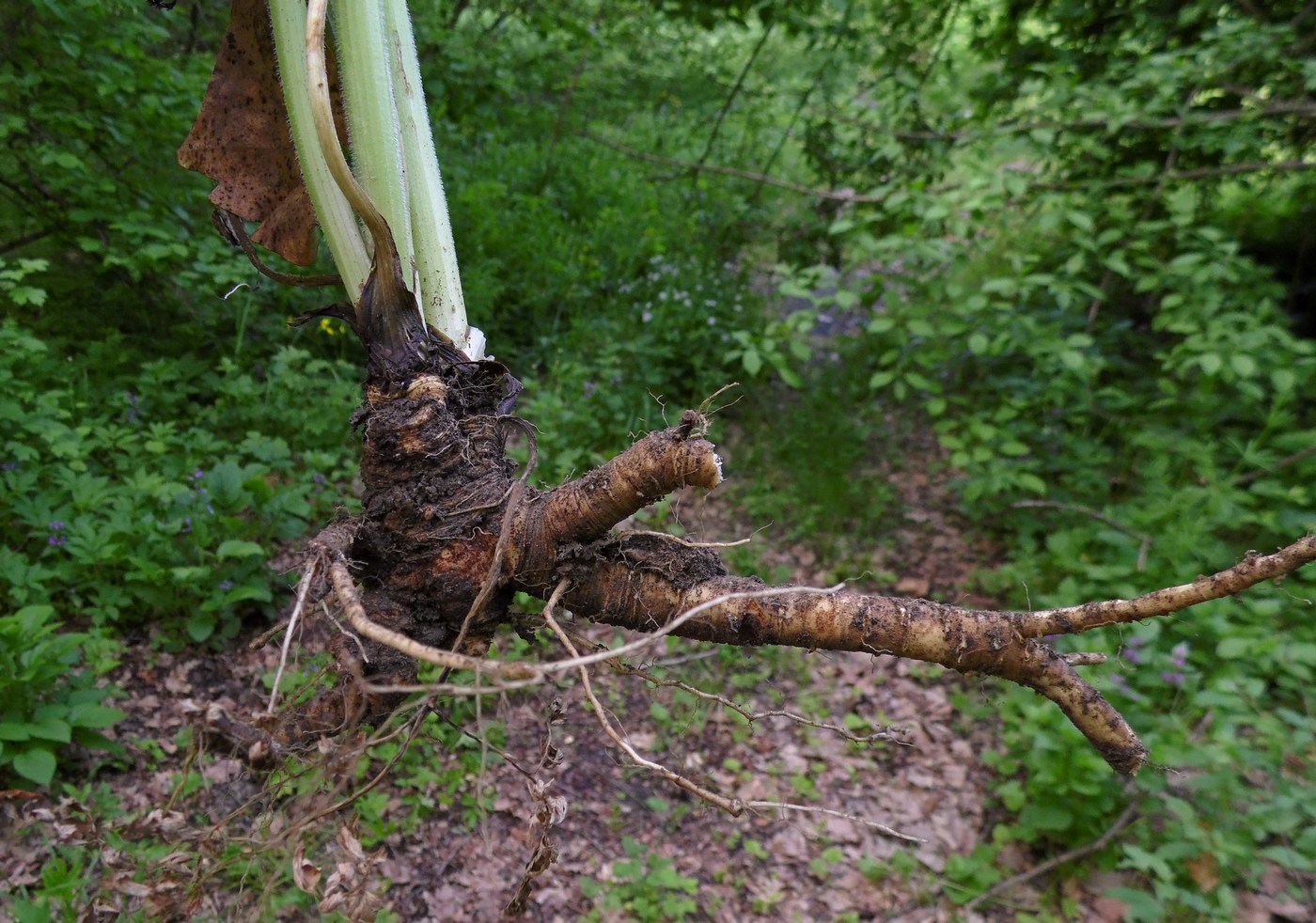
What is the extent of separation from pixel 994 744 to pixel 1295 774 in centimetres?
→ 88

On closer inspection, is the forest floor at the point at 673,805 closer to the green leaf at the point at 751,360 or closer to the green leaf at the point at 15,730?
the green leaf at the point at 15,730

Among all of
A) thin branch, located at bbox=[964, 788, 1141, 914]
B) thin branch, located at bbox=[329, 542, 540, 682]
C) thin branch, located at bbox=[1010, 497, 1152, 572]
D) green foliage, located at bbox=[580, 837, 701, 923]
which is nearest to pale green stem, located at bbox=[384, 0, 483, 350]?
thin branch, located at bbox=[329, 542, 540, 682]

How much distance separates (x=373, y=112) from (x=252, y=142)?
38cm

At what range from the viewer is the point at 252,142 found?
1500 mm

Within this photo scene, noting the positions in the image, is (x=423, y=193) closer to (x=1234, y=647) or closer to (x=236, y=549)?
(x=236, y=549)

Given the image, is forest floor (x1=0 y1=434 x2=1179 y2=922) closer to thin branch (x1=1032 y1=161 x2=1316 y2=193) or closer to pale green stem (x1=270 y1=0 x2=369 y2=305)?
pale green stem (x1=270 y1=0 x2=369 y2=305)

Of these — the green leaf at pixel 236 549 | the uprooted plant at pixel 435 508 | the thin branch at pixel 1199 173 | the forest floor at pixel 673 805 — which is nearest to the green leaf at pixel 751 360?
the forest floor at pixel 673 805

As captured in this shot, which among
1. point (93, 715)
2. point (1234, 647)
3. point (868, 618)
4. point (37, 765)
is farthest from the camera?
point (1234, 647)

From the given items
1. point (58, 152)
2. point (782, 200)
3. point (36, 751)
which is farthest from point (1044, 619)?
point (782, 200)

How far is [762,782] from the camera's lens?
2621 mm

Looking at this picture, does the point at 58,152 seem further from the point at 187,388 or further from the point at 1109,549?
the point at 1109,549

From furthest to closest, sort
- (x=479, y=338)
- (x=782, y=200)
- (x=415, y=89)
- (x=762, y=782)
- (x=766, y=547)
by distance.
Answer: (x=782, y=200)
(x=766, y=547)
(x=762, y=782)
(x=479, y=338)
(x=415, y=89)

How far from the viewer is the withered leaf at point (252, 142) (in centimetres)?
145

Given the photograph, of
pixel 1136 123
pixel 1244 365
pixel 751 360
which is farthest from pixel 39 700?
pixel 1136 123
